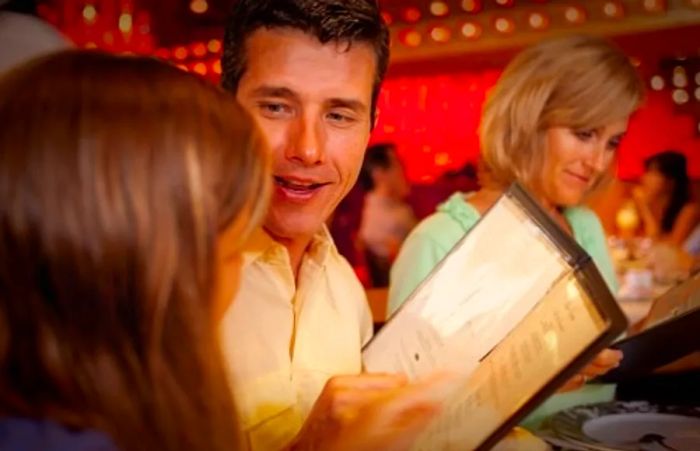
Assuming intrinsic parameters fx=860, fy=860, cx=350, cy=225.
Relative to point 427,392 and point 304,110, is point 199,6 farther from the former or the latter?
point 427,392

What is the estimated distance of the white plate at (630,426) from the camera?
1.08 m

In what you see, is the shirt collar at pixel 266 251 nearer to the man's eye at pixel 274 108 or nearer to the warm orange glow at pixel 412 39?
the man's eye at pixel 274 108

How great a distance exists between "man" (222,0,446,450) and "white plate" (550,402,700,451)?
0.30 metres

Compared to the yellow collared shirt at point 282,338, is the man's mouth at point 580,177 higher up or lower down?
higher up

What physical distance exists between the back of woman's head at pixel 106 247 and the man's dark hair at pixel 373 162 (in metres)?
3.34

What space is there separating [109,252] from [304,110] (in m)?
0.50

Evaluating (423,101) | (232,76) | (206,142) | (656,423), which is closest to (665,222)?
(423,101)

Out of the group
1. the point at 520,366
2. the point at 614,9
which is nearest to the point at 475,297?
the point at 520,366

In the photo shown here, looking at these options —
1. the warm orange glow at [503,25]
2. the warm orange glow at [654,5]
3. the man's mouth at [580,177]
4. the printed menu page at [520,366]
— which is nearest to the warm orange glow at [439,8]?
the warm orange glow at [503,25]

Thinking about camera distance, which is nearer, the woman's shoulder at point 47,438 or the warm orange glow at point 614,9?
the woman's shoulder at point 47,438

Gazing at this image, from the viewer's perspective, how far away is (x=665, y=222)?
4.20 metres

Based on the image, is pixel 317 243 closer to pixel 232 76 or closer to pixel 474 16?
pixel 232 76

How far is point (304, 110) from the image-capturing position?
3.52 ft

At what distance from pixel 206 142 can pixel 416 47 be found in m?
3.57
